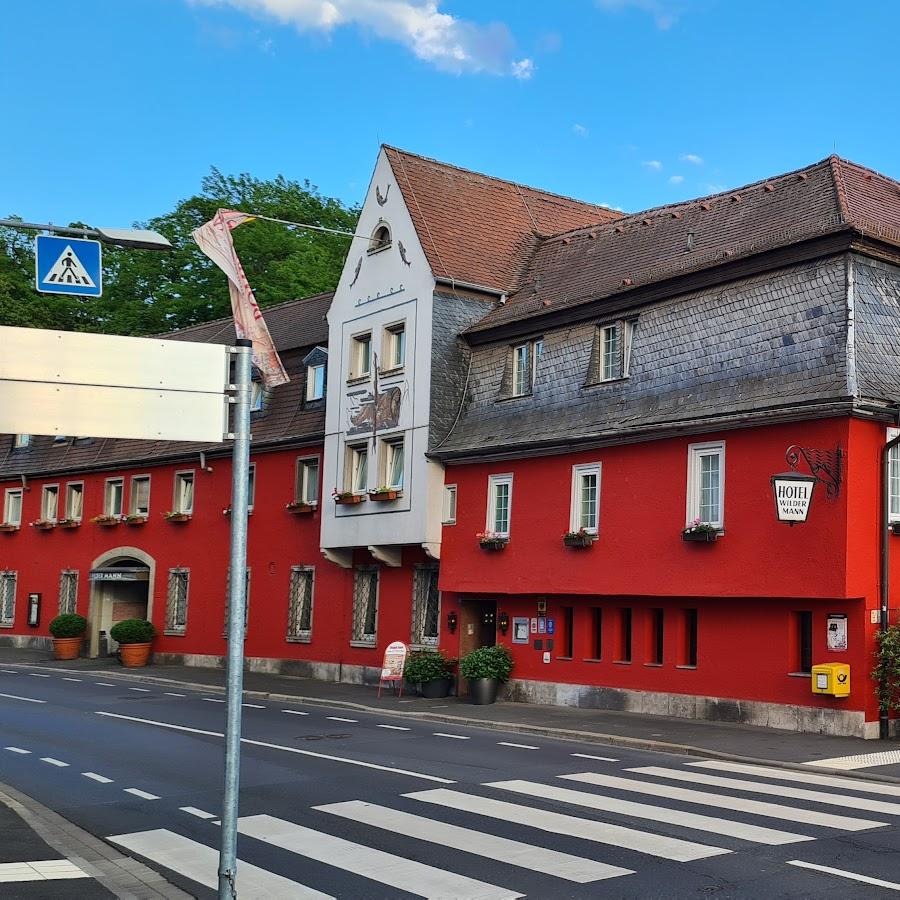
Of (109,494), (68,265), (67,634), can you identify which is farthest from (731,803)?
(109,494)

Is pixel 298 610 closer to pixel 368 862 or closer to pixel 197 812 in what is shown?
pixel 197 812

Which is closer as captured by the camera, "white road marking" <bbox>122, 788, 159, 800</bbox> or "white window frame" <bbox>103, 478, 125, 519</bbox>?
"white road marking" <bbox>122, 788, 159, 800</bbox>

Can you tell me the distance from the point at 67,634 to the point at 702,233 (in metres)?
25.6

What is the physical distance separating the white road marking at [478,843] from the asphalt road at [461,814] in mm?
26

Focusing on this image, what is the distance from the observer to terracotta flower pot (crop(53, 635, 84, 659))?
41.6 m

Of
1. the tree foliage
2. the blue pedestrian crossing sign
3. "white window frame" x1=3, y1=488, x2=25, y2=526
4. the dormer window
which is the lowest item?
"white window frame" x1=3, y1=488, x2=25, y2=526

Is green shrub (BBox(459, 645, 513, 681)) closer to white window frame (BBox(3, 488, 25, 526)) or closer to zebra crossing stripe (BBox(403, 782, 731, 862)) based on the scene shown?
zebra crossing stripe (BBox(403, 782, 731, 862))

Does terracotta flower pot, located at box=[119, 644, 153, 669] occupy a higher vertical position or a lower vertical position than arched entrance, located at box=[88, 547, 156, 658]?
lower

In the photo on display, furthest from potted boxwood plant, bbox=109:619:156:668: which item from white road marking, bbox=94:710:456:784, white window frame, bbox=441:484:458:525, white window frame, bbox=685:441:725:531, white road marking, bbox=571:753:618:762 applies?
white road marking, bbox=571:753:618:762

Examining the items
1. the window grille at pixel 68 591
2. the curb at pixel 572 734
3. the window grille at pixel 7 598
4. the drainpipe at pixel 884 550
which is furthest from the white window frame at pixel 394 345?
the window grille at pixel 7 598

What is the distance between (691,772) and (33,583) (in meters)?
36.0

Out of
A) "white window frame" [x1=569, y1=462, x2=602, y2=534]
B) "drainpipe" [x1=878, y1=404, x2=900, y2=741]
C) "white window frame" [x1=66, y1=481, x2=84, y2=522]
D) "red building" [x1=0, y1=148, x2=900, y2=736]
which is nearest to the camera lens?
"drainpipe" [x1=878, y1=404, x2=900, y2=741]

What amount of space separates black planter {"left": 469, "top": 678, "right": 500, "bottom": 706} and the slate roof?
32.8 ft

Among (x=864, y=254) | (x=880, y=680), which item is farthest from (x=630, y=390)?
(x=880, y=680)
